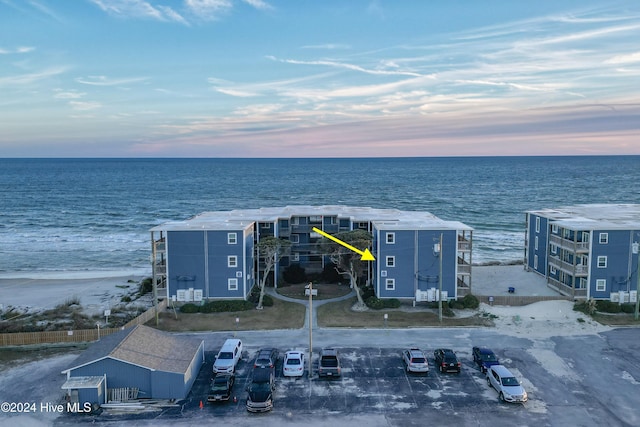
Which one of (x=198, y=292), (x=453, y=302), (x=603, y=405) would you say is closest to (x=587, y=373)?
(x=603, y=405)

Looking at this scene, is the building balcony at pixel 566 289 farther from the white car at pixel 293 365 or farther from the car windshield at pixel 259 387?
the car windshield at pixel 259 387

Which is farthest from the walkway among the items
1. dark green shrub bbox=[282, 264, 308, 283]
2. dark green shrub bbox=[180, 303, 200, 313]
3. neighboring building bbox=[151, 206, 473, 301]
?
dark green shrub bbox=[180, 303, 200, 313]

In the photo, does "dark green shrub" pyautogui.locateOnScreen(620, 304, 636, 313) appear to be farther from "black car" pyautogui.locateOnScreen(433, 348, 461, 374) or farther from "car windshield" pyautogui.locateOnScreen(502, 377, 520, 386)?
"car windshield" pyautogui.locateOnScreen(502, 377, 520, 386)

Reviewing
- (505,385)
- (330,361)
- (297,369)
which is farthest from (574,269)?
(297,369)

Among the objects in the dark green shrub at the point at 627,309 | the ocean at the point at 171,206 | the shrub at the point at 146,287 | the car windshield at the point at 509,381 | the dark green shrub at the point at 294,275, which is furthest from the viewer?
the ocean at the point at 171,206

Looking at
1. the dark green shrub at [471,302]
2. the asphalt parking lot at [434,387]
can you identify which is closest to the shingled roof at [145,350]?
the asphalt parking lot at [434,387]
